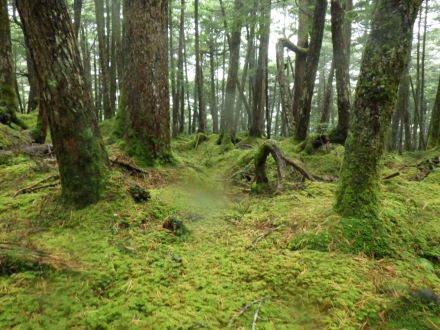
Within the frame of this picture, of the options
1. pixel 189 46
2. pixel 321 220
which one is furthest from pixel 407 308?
pixel 189 46

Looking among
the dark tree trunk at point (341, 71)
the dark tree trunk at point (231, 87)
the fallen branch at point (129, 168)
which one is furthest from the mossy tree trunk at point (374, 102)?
the dark tree trunk at point (231, 87)

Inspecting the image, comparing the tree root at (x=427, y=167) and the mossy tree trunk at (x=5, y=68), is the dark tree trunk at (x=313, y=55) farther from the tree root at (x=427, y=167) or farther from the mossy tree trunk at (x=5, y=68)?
the mossy tree trunk at (x=5, y=68)

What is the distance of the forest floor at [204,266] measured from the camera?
217 cm

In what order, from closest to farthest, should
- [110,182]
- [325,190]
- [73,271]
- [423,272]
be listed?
[73,271] < [423,272] < [110,182] < [325,190]

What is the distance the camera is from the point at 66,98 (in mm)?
3252

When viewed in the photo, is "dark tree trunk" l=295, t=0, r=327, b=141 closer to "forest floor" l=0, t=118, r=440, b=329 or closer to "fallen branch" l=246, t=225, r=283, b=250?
"forest floor" l=0, t=118, r=440, b=329

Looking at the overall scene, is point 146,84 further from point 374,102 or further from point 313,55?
point 313,55

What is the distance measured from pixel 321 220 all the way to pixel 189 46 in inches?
1071

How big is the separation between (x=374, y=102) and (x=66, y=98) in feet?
9.75

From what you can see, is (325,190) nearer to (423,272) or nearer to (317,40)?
(423,272)

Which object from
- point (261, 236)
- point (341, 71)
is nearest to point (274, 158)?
point (261, 236)

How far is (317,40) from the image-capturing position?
8.22 m

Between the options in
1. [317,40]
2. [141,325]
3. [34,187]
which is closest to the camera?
[141,325]

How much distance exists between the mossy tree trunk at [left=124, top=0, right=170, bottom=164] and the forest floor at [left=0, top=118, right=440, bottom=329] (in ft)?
5.79
